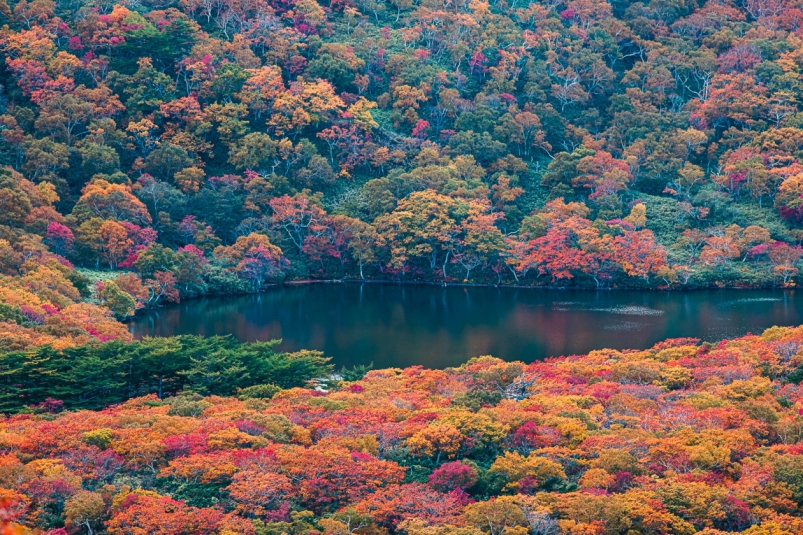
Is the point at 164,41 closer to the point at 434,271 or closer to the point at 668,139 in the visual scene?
the point at 434,271

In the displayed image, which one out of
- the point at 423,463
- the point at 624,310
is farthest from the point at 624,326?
the point at 423,463

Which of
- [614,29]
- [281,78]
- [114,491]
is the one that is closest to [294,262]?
[281,78]

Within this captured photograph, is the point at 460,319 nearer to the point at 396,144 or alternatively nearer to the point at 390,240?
the point at 390,240

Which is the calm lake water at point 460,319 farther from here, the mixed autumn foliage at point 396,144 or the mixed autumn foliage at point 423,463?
the mixed autumn foliage at point 423,463

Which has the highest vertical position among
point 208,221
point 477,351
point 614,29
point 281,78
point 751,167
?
point 614,29

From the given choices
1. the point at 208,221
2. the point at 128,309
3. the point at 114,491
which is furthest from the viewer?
the point at 208,221

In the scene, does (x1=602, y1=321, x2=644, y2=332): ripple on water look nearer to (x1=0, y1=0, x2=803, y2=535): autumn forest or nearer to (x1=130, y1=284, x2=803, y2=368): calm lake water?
(x1=130, y1=284, x2=803, y2=368): calm lake water

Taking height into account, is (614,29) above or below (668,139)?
above
